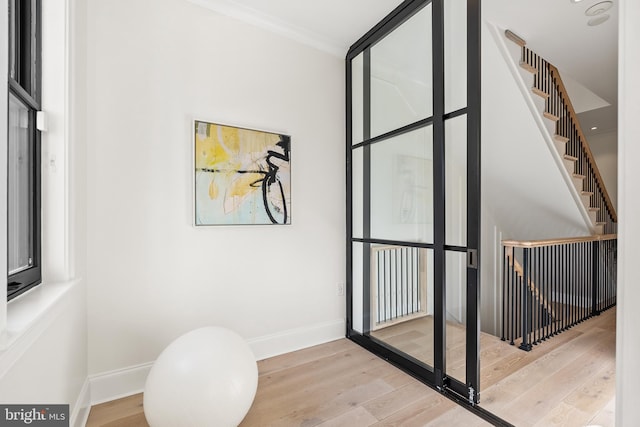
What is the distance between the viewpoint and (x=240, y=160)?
2.26 m

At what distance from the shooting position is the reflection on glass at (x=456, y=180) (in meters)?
1.85

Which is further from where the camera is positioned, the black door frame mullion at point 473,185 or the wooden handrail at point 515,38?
the wooden handrail at point 515,38

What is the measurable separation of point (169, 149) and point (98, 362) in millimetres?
1361

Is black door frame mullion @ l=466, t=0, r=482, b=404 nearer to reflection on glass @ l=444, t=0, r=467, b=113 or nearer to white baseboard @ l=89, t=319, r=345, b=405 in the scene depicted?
reflection on glass @ l=444, t=0, r=467, b=113

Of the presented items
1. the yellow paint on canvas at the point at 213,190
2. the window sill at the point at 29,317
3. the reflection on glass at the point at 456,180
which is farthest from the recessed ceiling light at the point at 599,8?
the window sill at the point at 29,317

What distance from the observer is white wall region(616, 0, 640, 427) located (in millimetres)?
1071

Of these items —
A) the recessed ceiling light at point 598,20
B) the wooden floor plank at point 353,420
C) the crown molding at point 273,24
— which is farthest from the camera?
the recessed ceiling light at point 598,20

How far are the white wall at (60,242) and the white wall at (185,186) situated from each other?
19 cm

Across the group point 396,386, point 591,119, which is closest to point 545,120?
point 396,386

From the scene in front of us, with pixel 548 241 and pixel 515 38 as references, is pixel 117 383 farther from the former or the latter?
pixel 515 38

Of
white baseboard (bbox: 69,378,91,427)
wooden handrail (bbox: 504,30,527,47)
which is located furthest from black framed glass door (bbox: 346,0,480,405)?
white baseboard (bbox: 69,378,91,427)

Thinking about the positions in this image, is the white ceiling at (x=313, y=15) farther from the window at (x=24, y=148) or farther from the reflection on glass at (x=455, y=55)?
the window at (x=24, y=148)

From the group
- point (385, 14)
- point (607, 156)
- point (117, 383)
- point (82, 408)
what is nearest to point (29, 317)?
point (82, 408)

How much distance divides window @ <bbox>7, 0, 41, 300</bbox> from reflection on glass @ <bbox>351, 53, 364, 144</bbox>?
2.08 m
